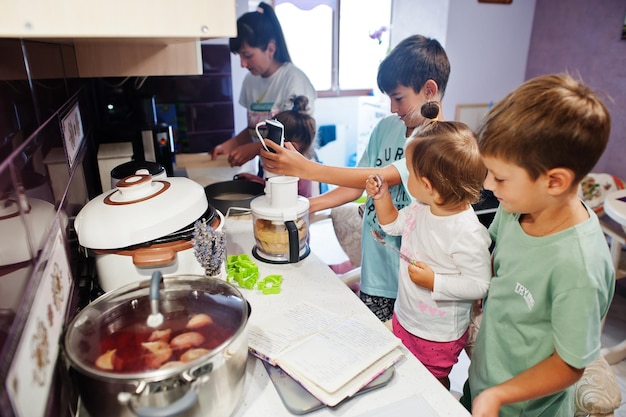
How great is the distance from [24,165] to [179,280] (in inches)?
10.6

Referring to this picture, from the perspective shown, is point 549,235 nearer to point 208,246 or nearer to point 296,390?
point 296,390

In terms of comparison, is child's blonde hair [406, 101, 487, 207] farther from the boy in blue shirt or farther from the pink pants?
the pink pants

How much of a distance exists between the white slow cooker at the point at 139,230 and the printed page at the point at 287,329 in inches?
7.8

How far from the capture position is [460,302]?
99 centimetres

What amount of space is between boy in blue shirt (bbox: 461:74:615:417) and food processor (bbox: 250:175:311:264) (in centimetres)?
44

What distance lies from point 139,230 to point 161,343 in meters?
0.26

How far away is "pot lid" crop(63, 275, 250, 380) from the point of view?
1.71 ft

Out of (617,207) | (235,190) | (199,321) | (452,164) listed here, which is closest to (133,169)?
(235,190)

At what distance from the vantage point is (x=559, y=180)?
69 cm

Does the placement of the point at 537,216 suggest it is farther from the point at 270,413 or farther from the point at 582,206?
the point at 270,413

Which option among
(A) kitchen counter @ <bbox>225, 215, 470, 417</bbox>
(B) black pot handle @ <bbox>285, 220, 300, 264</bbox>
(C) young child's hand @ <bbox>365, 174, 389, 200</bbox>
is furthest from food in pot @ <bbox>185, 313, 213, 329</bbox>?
(C) young child's hand @ <bbox>365, 174, 389, 200</bbox>

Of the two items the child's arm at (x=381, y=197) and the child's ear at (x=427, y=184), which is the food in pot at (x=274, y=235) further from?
the child's ear at (x=427, y=184)

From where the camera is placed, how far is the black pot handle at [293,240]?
0.98 m

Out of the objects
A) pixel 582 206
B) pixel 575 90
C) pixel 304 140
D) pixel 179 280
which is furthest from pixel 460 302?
pixel 304 140
